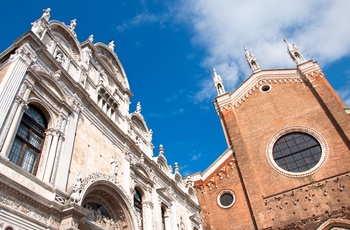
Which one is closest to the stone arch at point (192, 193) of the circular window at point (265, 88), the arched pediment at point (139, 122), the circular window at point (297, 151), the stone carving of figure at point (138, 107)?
the circular window at point (297, 151)

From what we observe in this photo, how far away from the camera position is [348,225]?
54.8 feet

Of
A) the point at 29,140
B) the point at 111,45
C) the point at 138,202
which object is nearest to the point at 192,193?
the point at 138,202

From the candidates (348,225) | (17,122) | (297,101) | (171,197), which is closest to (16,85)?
(17,122)

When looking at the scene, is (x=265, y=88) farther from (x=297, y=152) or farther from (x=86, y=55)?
(x=86, y=55)

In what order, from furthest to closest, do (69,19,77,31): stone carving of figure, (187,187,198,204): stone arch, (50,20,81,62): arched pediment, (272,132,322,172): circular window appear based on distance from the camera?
1. (187,187,198,204): stone arch
2. (272,132,322,172): circular window
3. (69,19,77,31): stone carving of figure
4. (50,20,81,62): arched pediment

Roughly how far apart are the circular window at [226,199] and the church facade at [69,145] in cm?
466

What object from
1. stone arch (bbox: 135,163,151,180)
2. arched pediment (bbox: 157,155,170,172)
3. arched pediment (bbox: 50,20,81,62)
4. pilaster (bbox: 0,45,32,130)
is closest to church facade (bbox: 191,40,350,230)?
arched pediment (bbox: 157,155,170,172)

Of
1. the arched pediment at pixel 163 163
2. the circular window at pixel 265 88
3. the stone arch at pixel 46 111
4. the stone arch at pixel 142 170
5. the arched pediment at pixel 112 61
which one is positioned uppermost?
the circular window at pixel 265 88

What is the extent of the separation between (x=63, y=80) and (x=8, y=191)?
5512 millimetres

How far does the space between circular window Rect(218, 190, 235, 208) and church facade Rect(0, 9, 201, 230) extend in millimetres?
4658

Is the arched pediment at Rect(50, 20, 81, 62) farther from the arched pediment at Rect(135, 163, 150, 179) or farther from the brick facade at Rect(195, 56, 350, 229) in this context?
the brick facade at Rect(195, 56, 350, 229)

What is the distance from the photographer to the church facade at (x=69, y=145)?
7.68 metres

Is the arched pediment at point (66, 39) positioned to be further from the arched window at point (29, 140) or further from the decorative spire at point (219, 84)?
the decorative spire at point (219, 84)

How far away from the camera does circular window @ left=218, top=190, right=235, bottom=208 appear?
69.0 feet
